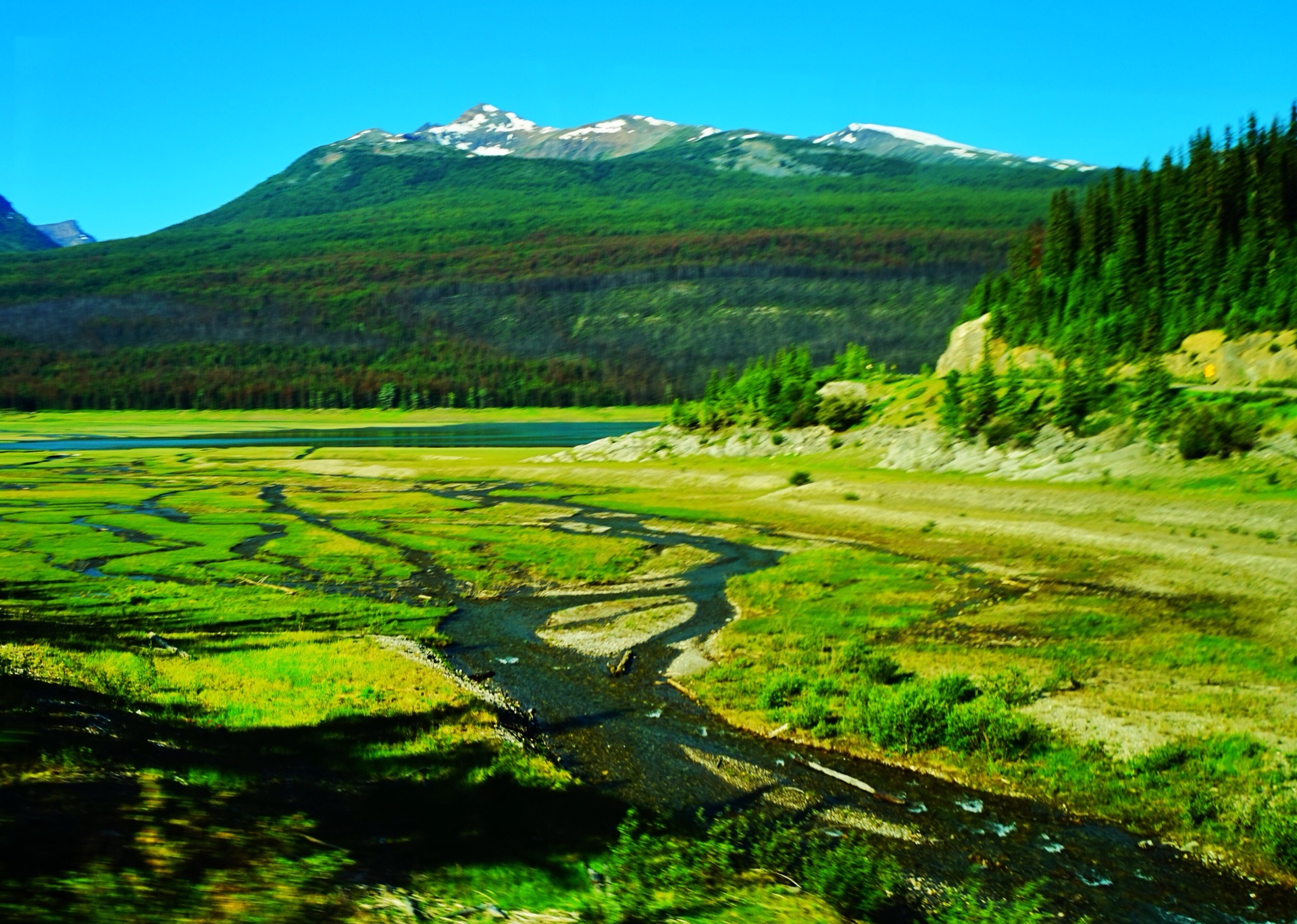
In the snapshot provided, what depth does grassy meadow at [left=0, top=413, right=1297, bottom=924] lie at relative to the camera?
10.0 m

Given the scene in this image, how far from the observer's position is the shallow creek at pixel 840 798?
13.9 meters

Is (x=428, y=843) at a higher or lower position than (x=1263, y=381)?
lower

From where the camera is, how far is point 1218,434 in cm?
5397

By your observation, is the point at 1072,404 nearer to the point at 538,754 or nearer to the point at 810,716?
the point at 810,716

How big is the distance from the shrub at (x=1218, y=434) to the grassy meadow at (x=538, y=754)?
1.76 meters

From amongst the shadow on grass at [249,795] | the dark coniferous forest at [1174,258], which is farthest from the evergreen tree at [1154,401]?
the shadow on grass at [249,795]

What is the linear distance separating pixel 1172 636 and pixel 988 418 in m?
47.0

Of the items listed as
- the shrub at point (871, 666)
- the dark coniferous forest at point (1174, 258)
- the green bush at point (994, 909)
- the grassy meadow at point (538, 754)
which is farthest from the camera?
the dark coniferous forest at point (1174, 258)

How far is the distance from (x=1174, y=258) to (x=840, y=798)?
3486 inches

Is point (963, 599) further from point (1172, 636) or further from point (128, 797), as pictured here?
point (128, 797)

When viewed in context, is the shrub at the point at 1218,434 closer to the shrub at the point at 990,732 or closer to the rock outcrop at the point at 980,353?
the rock outcrop at the point at 980,353

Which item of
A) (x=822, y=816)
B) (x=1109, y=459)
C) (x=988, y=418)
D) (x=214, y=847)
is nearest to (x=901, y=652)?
(x=822, y=816)

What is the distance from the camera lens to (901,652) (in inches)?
1029

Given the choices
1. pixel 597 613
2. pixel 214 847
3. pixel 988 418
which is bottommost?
pixel 597 613
